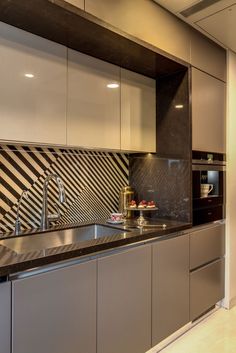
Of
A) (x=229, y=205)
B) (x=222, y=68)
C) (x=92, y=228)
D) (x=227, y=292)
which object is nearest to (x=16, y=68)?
(x=92, y=228)

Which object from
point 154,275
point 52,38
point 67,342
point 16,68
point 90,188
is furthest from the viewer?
point 90,188

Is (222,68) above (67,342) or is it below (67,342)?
above

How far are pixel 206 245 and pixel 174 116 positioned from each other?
112cm

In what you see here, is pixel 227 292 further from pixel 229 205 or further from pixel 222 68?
pixel 222 68

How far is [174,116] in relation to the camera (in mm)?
2266

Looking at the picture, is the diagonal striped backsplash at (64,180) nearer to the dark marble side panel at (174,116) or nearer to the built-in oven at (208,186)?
the dark marble side panel at (174,116)

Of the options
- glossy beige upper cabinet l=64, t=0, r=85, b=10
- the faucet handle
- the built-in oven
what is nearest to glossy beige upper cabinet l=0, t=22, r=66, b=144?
glossy beige upper cabinet l=64, t=0, r=85, b=10

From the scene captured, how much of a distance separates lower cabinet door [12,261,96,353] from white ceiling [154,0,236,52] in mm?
1788

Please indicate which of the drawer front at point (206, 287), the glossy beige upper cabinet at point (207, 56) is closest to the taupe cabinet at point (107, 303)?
the drawer front at point (206, 287)

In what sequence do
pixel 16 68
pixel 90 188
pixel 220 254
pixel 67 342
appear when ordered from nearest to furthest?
1. pixel 67 342
2. pixel 16 68
3. pixel 90 188
4. pixel 220 254

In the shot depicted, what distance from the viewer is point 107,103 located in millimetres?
1988

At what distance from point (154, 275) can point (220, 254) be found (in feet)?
3.13

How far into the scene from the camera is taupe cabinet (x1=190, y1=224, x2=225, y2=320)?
2179mm

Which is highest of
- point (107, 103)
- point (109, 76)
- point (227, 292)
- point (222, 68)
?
point (222, 68)
